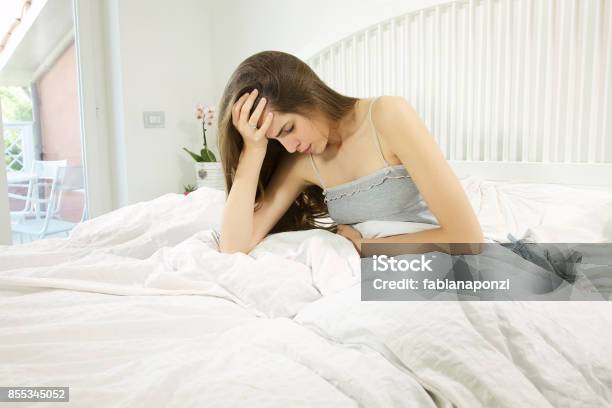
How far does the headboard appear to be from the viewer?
1.54 meters

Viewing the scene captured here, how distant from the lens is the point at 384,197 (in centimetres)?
123

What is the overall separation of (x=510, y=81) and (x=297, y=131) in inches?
34.6

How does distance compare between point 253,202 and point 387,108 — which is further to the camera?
point 253,202

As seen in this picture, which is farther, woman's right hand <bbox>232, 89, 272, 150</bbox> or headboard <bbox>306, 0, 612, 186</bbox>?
headboard <bbox>306, 0, 612, 186</bbox>

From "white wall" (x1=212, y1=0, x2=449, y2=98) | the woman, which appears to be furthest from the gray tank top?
"white wall" (x1=212, y1=0, x2=449, y2=98)

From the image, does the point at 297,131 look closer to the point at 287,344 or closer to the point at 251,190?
the point at 251,190

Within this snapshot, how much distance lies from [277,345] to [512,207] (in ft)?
3.44

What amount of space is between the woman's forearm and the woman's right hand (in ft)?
0.14

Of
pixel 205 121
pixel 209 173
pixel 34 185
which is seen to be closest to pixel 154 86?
pixel 205 121

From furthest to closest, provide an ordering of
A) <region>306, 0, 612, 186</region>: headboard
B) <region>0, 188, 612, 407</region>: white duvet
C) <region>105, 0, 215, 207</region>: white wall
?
<region>105, 0, 215, 207</region>: white wall → <region>306, 0, 612, 186</region>: headboard → <region>0, 188, 612, 407</region>: white duvet

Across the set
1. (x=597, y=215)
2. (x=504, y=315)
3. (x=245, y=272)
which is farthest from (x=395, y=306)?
(x=597, y=215)

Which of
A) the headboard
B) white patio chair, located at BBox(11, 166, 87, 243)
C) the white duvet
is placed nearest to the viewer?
the white duvet

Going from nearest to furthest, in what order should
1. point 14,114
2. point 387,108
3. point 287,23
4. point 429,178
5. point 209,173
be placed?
point 429,178 < point 387,108 < point 14,114 < point 287,23 < point 209,173

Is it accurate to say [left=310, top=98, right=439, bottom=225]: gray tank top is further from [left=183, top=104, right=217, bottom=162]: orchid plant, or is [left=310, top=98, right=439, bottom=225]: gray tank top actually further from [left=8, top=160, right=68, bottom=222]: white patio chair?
[left=8, top=160, right=68, bottom=222]: white patio chair
